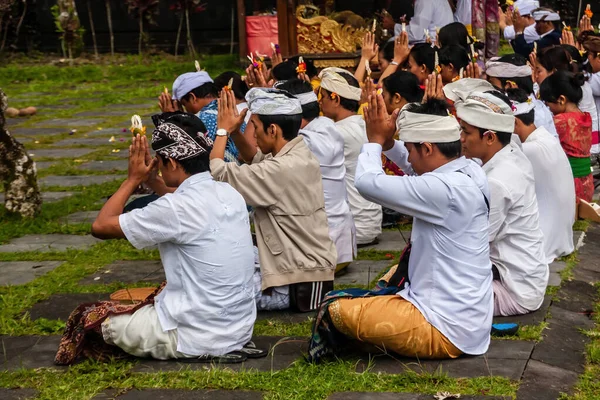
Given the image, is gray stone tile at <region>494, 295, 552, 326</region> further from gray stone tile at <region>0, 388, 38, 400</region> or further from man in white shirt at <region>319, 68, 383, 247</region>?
gray stone tile at <region>0, 388, 38, 400</region>

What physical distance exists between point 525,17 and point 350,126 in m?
5.04

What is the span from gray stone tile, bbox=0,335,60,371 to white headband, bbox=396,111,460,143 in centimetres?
223

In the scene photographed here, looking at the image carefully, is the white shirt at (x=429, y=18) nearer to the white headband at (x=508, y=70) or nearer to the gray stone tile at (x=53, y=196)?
the white headband at (x=508, y=70)

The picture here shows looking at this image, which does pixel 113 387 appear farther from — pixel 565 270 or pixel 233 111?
pixel 565 270

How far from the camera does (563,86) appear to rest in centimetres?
785

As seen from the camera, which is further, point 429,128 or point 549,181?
point 549,181

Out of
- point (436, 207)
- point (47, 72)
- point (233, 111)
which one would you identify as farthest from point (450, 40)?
point (47, 72)

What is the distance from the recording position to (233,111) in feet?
19.1

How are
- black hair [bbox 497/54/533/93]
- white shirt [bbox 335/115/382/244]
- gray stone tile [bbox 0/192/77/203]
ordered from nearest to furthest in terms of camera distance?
white shirt [bbox 335/115/382/244]
black hair [bbox 497/54/533/93]
gray stone tile [bbox 0/192/77/203]

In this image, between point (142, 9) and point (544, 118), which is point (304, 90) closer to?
point (544, 118)

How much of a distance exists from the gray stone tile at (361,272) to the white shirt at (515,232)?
1207 millimetres

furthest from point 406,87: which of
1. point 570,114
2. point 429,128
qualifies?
point 429,128

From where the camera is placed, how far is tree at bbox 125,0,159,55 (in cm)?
1714

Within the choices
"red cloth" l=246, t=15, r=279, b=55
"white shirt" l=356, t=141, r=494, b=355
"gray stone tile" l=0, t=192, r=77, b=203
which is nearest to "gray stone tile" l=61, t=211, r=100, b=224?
"gray stone tile" l=0, t=192, r=77, b=203
